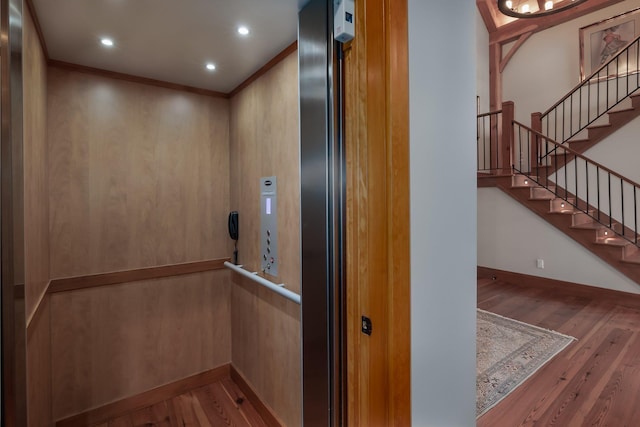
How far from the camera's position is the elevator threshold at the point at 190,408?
2.19 meters

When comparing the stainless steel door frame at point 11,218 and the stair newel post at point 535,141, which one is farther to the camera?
the stair newel post at point 535,141

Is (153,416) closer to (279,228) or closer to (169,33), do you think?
(279,228)

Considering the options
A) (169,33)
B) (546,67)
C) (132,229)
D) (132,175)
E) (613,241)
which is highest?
(546,67)

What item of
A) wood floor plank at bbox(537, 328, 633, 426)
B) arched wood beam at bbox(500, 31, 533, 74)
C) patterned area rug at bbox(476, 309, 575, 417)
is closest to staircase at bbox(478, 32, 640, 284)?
arched wood beam at bbox(500, 31, 533, 74)

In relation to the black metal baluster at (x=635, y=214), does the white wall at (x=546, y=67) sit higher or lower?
higher

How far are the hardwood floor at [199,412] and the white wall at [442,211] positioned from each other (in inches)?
57.9

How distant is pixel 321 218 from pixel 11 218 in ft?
3.22

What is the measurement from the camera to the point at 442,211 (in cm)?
123

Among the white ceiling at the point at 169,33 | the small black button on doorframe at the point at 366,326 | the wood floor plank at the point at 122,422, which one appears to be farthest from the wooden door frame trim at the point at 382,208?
the wood floor plank at the point at 122,422

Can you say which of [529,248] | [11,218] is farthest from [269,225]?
[529,248]

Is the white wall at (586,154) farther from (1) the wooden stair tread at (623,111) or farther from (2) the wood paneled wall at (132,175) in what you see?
(2) the wood paneled wall at (132,175)

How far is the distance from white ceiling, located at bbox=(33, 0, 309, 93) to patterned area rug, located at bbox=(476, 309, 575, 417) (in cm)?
272

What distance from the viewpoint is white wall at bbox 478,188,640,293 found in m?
4.36

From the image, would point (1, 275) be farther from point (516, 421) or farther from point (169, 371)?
point (516, 421)
